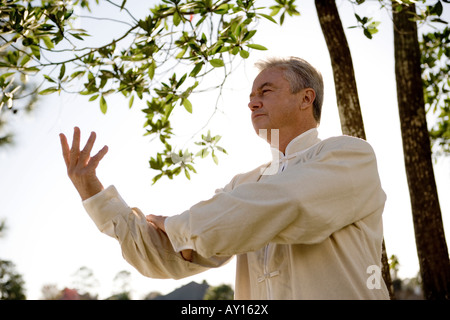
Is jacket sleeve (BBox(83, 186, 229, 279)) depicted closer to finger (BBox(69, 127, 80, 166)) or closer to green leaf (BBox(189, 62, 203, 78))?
finger (BBox(69, 127, 80, 166))

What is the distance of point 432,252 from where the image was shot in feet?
12.0

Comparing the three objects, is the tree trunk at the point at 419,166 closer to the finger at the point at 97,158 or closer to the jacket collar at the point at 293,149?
the jacket collar at the point at 293,149

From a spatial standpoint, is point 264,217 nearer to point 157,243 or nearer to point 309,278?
point 309,278

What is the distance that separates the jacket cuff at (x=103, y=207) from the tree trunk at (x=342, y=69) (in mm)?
1834

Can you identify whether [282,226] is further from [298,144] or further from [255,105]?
[255,105]

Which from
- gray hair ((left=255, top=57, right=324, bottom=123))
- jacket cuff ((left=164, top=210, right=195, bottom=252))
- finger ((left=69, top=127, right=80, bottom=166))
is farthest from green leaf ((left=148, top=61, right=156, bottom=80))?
jacket cuff ((left=164, top=210, right=195, bottom=252))

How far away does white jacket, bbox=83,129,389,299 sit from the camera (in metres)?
1.69

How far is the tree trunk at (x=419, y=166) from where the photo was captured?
143 inches

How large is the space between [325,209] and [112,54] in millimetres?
2195

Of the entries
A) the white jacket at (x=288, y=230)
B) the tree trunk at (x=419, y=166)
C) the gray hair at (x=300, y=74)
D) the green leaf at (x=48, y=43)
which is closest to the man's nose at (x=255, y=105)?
the gray hair at (x=300, y=74)

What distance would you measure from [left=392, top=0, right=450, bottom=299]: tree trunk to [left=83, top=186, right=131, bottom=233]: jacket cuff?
246 cm

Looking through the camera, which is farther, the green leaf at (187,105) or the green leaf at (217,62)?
the green leaf at (187,105)

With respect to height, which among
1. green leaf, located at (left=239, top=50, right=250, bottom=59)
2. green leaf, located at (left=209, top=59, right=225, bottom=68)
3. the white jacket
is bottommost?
the white jacket

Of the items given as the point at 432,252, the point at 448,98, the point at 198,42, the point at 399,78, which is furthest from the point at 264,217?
the point at 448,98
